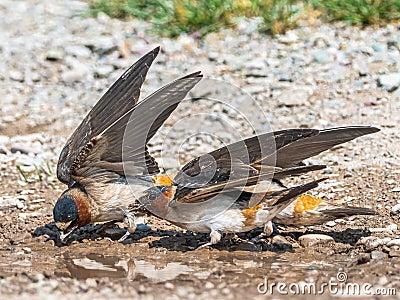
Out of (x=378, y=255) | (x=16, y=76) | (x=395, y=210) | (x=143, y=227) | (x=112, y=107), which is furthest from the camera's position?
(x=16, y=76)

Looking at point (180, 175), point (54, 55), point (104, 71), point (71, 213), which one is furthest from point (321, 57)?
point (71, 213)

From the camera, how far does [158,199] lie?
640 cm

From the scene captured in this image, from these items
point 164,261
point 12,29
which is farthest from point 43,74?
point 164,261

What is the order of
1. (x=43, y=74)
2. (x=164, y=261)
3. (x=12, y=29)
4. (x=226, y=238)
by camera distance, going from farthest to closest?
(x=12, y=29) → (x=43, y=74) → (x=226, y=238) → (x=164, y=261)

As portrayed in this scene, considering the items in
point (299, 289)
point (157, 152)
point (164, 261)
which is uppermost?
point (299, 289)

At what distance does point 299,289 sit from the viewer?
4910mm

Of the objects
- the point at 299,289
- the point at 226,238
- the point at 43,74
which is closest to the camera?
the point at 299,289

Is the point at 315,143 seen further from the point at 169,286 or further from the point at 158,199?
the point at 169,286

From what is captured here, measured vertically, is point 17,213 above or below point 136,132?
below

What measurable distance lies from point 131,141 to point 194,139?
103 inches

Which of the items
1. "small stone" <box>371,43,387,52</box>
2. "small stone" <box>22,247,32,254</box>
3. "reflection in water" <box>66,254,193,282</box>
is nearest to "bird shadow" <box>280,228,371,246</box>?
"reflection in water" <box>66,254,193,282</box>

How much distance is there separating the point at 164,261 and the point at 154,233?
29.7 inches

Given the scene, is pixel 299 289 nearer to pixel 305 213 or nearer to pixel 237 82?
pixel 305 213

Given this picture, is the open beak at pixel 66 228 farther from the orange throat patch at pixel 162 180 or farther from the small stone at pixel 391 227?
the small stone at pixel 391 227
